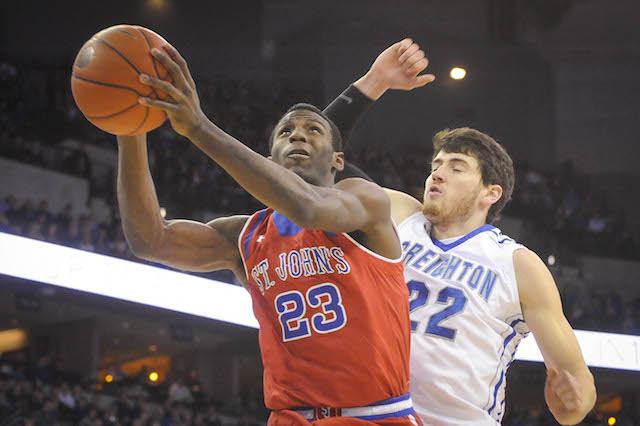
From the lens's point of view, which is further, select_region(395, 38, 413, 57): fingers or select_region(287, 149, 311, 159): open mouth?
select_region(395, 38, 413, 57): fingers

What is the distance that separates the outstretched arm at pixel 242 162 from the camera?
83.0 inches

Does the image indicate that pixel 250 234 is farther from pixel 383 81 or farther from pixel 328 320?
pixel 383 81

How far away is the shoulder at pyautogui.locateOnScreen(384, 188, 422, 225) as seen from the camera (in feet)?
11.6

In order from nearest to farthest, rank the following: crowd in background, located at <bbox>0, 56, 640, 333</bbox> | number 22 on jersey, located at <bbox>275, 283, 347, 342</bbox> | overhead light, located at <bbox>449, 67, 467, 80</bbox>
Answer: number 22 on jersey, located at <bbox>275, 283, 347, 342</bbox> < crowd in background, located at <bbox>0, 56, 640, 333</bbox> < overhead light, located at <bbox>449, 67, 467, 80</bbox>

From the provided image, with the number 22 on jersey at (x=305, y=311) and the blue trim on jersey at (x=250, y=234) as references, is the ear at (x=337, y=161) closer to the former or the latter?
the blue trim on jersey at (x=250, y=234)

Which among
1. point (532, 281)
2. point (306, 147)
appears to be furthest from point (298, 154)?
point (532, 281)

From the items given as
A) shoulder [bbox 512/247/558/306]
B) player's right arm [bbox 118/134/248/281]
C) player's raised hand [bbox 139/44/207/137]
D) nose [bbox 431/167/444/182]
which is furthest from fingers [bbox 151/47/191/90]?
shoulder [bbox 512/247/558/306]

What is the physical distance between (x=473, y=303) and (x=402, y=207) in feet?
2.17

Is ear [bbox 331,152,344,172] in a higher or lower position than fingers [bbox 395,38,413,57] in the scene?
lower

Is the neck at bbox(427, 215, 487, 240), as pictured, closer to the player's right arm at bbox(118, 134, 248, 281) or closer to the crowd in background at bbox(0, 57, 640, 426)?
the player's right arm at bbox(118, 134, 248, 281)

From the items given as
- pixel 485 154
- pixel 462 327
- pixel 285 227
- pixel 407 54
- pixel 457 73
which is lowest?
pixel 462 327

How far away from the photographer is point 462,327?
9.98ft

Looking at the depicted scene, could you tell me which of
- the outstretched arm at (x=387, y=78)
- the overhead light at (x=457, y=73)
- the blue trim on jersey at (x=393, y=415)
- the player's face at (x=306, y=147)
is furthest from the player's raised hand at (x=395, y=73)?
the overhead light at (x=457, y=73)

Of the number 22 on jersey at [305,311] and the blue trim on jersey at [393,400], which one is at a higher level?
the number 22 on jersey at [305,311]
